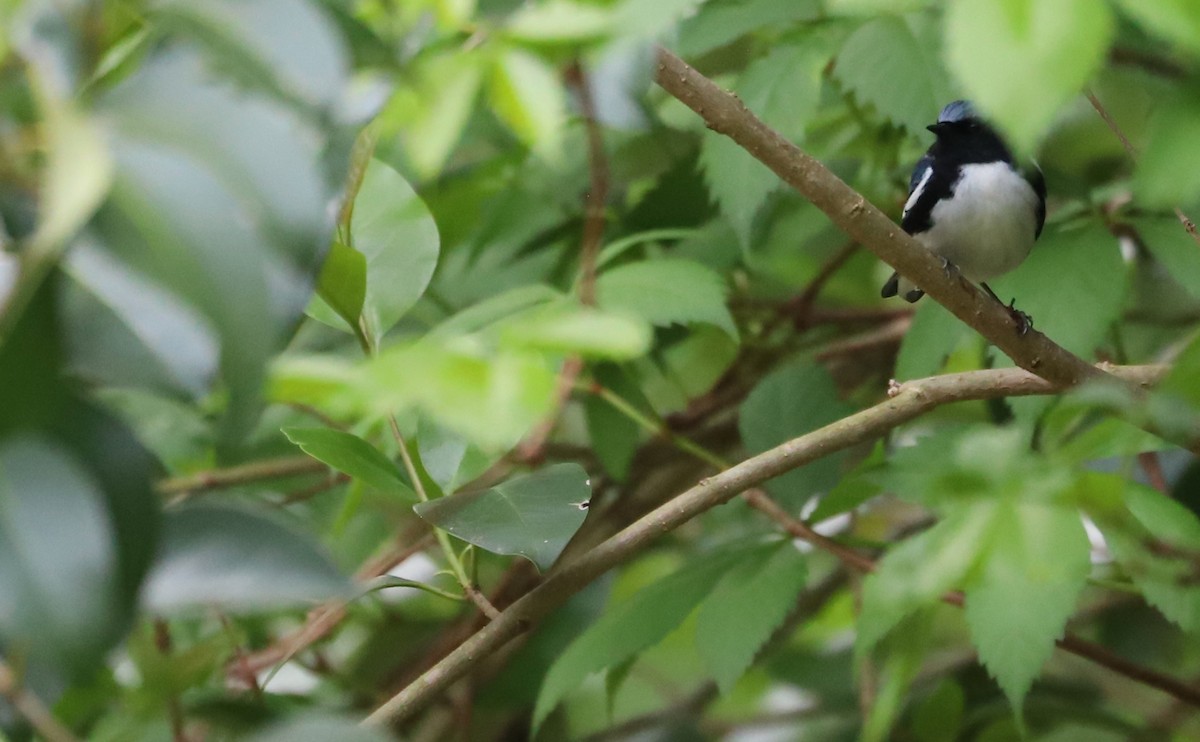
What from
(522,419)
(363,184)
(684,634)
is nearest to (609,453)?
(363,184)

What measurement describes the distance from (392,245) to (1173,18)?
24.7 inches

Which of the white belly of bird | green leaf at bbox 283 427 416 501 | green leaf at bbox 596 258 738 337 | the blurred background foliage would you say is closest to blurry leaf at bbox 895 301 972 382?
the blurred background foliage

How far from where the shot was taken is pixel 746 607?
3.52ft

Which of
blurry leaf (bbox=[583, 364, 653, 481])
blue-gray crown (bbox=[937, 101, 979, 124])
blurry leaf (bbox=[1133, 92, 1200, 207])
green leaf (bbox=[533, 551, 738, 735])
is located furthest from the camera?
blue-gray crown (bbox=[937, 101, 979, 124])

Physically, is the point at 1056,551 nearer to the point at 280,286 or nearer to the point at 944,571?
the point at 944,571

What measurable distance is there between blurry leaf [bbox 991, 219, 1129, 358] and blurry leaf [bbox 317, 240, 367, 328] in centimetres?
62

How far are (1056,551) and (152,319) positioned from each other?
417 millimetres

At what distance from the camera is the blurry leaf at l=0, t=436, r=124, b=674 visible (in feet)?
1.65

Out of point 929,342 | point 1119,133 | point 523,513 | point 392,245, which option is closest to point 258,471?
point 392,245

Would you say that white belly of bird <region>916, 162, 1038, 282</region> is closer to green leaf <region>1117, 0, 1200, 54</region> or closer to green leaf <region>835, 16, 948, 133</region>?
green leaf <region>835, 16, 948, 133</region>

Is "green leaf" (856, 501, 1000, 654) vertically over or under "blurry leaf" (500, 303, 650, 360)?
under

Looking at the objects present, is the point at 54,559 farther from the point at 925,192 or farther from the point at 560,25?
the point at 925,192

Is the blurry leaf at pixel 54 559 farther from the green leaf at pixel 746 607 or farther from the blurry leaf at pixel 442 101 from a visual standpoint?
the green leaf at pixel 746 607

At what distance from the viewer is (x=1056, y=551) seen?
20.5 inches
